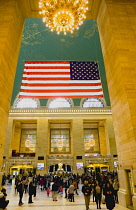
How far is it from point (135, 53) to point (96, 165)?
1719cm

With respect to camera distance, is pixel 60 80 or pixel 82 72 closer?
pixel 60 80

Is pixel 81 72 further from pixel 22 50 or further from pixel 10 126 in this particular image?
pixel 10 126

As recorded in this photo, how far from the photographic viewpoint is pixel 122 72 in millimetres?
6727

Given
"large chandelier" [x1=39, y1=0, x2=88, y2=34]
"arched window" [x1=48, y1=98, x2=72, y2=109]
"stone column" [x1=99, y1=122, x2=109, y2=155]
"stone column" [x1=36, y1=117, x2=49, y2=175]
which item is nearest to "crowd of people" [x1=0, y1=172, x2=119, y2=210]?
"large chandelier" [x1=39, y1=0, x2=88, y2=34]

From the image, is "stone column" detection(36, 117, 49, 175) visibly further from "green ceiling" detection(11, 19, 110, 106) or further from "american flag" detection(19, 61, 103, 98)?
"american flag" detection(19, 61, 103, 98)

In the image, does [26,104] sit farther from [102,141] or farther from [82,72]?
[82,72]

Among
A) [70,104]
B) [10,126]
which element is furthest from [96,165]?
[10,126]

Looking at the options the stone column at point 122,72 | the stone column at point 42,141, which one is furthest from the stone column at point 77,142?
the stone column at point 122,72

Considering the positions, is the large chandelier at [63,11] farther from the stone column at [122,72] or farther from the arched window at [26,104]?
the arched window at [26,104]

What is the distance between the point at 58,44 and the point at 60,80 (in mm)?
9816

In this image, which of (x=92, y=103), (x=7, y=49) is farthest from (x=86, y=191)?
(x=92, y=103)

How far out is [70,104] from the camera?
24.5 meters

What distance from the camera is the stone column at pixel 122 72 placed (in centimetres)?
612

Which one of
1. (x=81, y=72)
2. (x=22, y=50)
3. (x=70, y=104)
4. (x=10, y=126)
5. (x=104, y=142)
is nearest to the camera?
(x=81, y=72)
